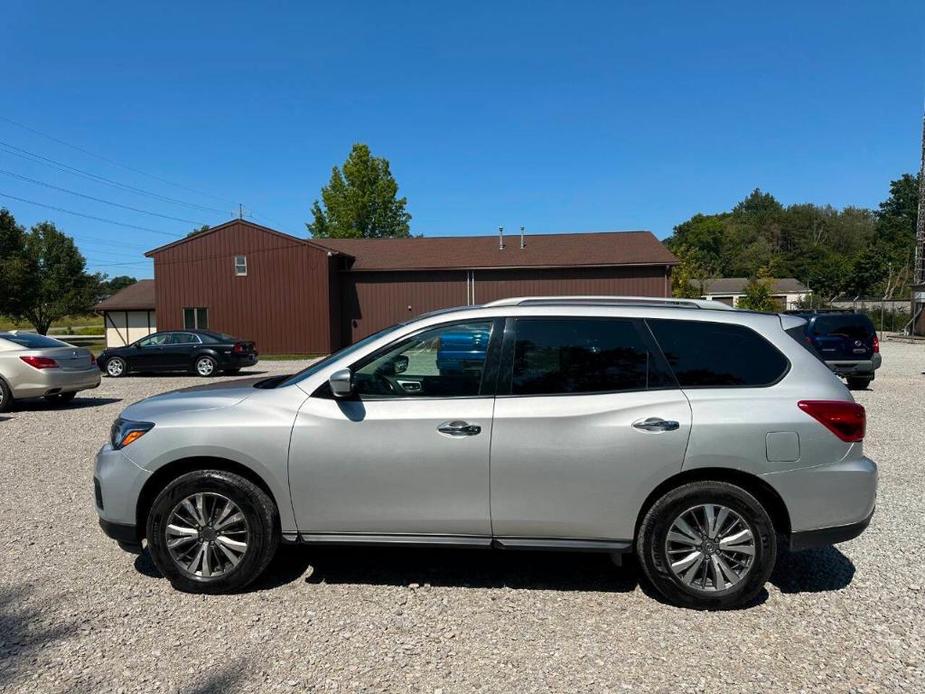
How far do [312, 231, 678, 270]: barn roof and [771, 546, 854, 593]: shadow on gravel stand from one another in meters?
27.4

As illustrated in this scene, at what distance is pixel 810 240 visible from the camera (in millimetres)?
100125

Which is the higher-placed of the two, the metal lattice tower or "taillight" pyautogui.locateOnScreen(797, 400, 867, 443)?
the metal lattice tower

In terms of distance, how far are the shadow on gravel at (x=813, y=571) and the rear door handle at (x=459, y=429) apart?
2.23 metres

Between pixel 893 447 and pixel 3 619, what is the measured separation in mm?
9144

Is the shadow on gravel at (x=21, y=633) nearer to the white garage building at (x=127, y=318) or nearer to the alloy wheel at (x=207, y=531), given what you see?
the alloy wheel at (x=207, y=531)

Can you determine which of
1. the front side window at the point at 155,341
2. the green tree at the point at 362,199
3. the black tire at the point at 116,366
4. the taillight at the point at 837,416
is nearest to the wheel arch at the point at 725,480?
the taillight at the point at 837,416

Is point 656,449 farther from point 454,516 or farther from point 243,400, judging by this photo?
point 243,400

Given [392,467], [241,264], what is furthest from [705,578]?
[241,264]

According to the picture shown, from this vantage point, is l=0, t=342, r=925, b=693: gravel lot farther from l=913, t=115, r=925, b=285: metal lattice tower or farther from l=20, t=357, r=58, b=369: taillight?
l=913, t=115, r=925, b=285: metal lattice tower

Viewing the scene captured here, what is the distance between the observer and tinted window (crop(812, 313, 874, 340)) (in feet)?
45.7

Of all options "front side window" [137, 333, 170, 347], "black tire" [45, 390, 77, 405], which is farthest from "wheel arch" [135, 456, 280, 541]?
"front side window" [137, 333, 170, 347]

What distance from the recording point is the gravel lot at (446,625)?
3.10 metres

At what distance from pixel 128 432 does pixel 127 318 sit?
129ft

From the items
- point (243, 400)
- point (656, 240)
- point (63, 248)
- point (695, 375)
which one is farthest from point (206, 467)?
point (63, 248)
